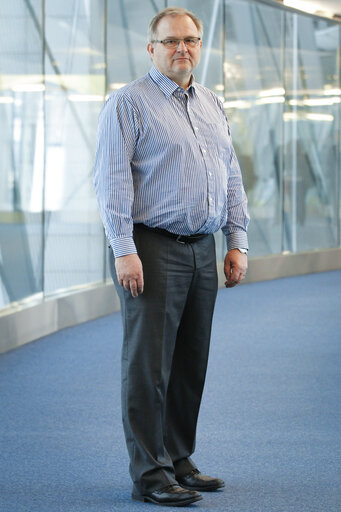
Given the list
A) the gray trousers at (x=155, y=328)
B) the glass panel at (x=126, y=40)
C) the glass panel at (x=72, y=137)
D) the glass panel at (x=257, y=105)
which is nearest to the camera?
the gray trousers at (x=155, y=328)

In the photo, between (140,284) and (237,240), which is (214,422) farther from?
(140,284)

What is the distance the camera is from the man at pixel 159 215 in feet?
9.54

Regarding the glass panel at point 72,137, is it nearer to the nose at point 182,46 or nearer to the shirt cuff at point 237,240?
the shirt cuff at point 237,240

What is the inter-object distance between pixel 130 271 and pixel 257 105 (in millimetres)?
9178

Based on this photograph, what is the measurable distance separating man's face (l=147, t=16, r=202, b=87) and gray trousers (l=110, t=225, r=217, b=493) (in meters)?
0.53

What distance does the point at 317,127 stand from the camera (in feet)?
43.0

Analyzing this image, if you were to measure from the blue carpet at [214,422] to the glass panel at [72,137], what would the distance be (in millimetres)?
745

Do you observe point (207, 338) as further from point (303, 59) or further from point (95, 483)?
point (303, 59)

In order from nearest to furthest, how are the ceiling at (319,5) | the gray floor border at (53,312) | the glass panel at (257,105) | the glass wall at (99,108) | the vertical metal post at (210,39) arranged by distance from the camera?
1. the gray floor border at (53,312)
2. the glass wall at (99,108)
3. the vertical metal post at (210,39)
4. the glass panel at (257,105)
5. the ceiling at (319,5)

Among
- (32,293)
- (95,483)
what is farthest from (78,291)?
(95,483)

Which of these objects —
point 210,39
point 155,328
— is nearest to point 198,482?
point 155,328

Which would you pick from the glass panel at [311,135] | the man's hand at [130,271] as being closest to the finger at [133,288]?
the man's hand at [130,271]

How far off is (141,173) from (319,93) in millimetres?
10605

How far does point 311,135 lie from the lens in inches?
509
